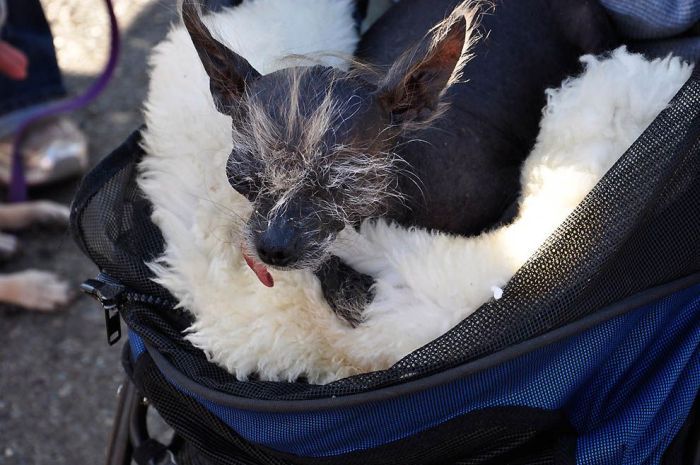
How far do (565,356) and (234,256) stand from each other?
1.49 feet

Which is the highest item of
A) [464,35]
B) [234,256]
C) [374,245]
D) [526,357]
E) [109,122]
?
[464,35]

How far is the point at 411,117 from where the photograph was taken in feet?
3.58

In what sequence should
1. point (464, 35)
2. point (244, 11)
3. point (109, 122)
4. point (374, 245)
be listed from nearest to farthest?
point (464, 35) < point (374, 245) < point (244, 11) < point (109, 122)

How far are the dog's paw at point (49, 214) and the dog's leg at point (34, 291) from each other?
0.19 metres

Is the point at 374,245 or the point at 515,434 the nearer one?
the point at 515,434

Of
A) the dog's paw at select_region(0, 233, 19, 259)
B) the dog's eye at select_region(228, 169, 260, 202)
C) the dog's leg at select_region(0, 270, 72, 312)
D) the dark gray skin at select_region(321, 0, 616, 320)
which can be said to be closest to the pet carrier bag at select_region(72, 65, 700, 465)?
the dog's eye at select_region(228, 169, 260, 202)

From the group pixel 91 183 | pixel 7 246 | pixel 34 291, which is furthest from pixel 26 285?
pixel 91 183

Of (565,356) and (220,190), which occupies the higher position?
(565,356)

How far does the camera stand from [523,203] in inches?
41.2

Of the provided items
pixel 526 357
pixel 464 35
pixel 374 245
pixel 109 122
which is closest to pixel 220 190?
pixel 374 245

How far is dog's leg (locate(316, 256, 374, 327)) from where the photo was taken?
41.7 inches

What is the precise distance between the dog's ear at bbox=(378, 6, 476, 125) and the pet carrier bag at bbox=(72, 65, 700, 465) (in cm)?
24

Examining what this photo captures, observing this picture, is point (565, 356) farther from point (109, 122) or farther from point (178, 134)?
point (109, 122)

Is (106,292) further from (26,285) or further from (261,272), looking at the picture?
(26,285)
